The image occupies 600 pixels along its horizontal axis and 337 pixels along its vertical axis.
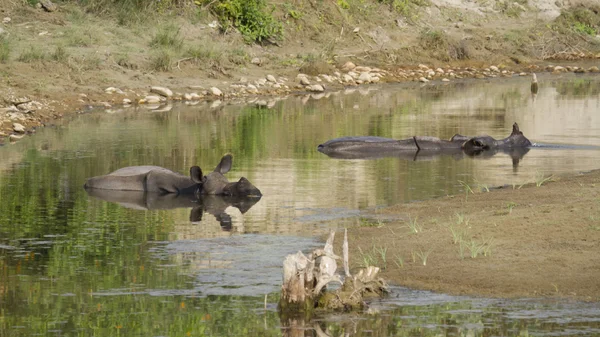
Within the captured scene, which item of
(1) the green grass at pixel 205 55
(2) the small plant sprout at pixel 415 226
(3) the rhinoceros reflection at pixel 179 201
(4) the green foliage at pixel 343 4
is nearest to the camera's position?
(2) the small plant sprout at pixel 415 226

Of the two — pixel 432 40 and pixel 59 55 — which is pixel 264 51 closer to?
pixel 432 40

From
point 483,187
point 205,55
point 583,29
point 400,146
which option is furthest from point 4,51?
point 583,29

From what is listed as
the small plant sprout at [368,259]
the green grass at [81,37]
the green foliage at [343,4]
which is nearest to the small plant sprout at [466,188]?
the small plant sprout at [368,259]

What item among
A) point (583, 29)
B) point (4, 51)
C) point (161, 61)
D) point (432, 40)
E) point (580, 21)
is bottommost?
point (4, 51)

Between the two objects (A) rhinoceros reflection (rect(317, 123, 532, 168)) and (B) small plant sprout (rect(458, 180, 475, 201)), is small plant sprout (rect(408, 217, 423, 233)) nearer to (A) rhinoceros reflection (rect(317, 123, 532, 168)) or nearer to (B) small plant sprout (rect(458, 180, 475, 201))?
(B) small plant sprout (rect(458, 180, 475, 201))

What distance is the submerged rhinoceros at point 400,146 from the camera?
17844 mm

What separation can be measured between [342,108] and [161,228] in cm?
1457

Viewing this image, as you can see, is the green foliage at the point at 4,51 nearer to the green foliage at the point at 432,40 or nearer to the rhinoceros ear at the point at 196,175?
the rhinoceros ear at the point at 196,175

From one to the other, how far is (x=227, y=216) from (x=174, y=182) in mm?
A: 1815

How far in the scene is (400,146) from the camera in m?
18.1

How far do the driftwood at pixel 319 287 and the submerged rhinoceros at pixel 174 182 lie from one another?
5.49 m

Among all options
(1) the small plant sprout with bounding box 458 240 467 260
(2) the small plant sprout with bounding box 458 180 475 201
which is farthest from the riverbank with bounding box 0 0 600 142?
(1) the small plant sprout with bounding box 458 240 467 260

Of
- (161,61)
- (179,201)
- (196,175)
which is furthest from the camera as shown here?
(161,61)

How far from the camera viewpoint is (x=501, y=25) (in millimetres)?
44000
